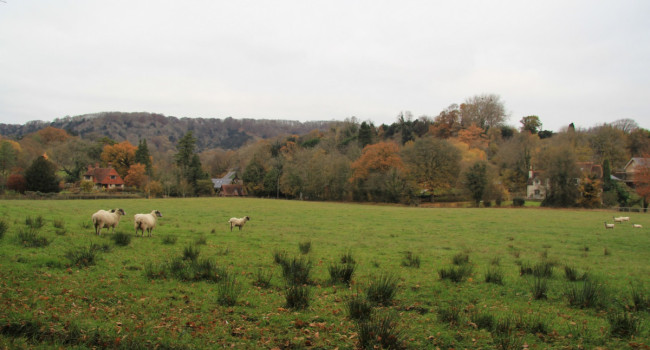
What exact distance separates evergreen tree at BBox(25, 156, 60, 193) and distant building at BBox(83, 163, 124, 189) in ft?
81.5

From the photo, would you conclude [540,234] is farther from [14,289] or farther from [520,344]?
[14,289]

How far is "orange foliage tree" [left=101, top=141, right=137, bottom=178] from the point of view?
9962 centimetres

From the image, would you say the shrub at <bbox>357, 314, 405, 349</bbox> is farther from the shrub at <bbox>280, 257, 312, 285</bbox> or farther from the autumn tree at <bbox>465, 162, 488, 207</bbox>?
the autumn tree at <bbox>465, 162, 488, 207</bbox>

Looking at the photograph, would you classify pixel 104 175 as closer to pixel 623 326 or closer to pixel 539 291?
pixel 539 291

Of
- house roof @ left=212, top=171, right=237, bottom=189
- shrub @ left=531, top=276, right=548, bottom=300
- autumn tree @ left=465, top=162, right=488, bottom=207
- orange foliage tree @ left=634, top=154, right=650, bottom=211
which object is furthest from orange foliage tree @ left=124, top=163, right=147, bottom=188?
orange foliage tree @ left=634, top=154, right=650, bottom=211

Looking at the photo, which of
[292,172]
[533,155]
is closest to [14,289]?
[292,172]

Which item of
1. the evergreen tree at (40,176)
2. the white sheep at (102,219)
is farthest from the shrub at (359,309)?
the evergreen tree at (40,176)

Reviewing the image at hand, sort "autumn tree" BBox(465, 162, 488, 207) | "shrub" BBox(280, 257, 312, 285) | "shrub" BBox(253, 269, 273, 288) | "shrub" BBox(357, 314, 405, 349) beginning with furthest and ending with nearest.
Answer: "autumn tree" BBox(465, 162, 488, 207) < "shrub" BBox(280, 257, 312, 285) < "shrub" BBox(253, 269, 273, 288) < "shrub" BBox(357, 314, 405, 349)

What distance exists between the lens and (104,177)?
308 ft

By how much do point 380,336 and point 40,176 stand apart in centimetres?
8017

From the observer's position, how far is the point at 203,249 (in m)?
14.0

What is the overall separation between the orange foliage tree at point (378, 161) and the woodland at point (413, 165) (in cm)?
20

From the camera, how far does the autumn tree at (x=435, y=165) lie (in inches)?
2598

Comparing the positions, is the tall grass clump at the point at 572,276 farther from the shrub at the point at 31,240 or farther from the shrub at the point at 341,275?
the shrub at the point at 31,240
